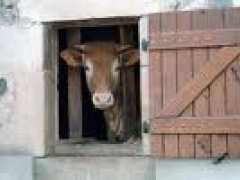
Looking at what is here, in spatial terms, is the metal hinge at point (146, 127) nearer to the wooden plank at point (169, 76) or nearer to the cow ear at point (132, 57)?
the wooden plank at point (169, 76)

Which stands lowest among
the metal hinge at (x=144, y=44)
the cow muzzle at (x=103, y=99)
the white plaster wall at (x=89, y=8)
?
the cow muzzle at (x=103, y=99)

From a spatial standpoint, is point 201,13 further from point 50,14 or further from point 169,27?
point 50,14

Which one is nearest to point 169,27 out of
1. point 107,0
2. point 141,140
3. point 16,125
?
point 107,0

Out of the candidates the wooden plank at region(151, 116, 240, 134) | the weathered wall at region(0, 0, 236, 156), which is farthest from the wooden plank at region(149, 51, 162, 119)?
the weathered wall at region(0, 0, 236, 156)

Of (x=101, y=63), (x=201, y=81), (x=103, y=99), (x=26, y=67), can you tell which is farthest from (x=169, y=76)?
(x=26, y=67)

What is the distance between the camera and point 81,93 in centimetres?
634

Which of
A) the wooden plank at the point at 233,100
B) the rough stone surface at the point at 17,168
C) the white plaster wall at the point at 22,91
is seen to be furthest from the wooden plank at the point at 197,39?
the rough stone surface at the point at 17,168

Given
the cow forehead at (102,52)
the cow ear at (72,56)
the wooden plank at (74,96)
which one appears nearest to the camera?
the cow forehead at (102,52)

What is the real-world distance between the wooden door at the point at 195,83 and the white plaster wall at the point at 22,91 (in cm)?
103

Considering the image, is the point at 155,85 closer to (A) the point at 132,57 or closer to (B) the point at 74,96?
(A) the point at 132,57

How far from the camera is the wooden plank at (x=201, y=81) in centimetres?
511

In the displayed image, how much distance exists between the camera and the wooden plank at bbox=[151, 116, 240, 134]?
16.5ft

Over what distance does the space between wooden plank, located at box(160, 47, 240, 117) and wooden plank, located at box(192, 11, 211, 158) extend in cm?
4

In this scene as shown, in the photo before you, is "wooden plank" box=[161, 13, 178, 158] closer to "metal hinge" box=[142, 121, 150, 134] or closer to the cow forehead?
"metal hinge" box=[142, 121, 150, 134]
